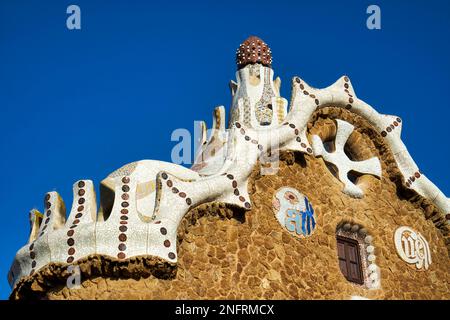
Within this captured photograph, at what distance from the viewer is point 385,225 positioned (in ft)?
39.5

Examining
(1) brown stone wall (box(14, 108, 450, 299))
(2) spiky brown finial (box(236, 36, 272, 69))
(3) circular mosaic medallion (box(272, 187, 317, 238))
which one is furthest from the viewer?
(2) spiky brown finial (box(236, 36, 272, 69))

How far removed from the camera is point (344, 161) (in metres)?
12.1

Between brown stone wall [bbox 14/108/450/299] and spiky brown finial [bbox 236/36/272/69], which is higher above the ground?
spiky brown finial [bbox 236/36/272/69]

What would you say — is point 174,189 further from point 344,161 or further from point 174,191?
point 344,161

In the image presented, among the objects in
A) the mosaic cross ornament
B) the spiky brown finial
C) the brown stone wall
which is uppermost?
the spiky brown finial

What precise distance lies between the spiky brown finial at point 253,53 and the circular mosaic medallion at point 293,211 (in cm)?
290

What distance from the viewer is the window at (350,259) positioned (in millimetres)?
11367

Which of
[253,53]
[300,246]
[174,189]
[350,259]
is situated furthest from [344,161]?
[174,189]

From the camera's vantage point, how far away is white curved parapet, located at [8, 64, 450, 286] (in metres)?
9.26

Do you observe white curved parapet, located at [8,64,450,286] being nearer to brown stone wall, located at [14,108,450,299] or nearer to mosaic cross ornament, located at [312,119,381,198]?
mosaic cross ornament, located at [312,119,381,198]

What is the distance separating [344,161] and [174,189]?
3.19 meters

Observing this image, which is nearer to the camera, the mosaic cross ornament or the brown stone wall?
the brown stone wall

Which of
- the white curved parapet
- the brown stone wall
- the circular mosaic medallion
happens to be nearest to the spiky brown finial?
the white curved parapet

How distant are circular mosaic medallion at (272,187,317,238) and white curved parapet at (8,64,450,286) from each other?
0.55m
